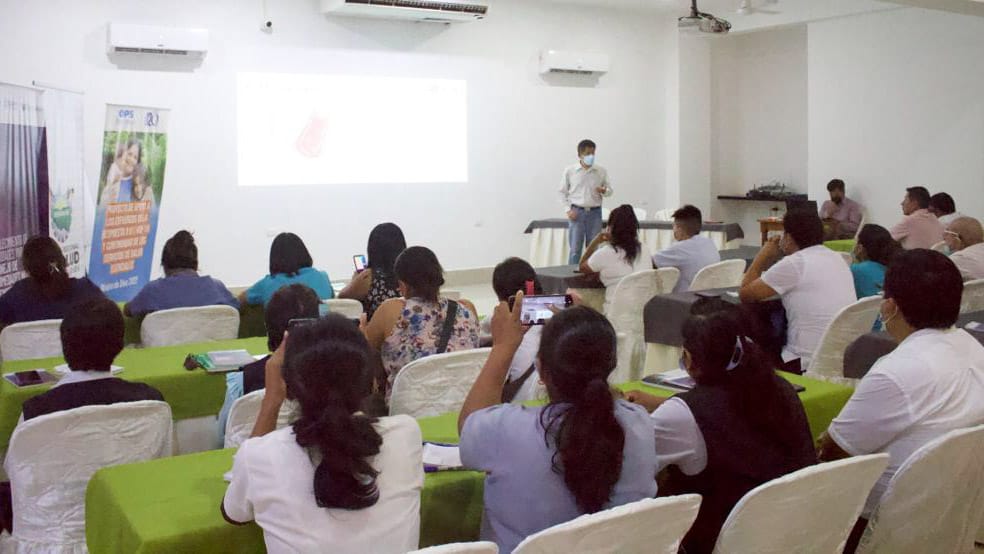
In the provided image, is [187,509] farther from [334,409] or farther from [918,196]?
[918,196]

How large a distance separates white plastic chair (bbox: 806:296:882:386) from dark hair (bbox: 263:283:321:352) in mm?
2408

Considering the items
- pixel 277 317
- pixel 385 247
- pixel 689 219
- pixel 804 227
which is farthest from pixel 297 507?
pixel 689 219

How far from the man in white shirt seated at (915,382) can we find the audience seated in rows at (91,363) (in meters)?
2.08

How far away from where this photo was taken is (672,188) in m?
12.8

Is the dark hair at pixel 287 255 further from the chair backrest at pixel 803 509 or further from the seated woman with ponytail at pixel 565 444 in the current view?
the chair backrest at pixel 803 509

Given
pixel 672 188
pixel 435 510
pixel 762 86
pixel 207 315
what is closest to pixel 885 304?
pixel 435 510

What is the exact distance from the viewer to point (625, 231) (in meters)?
6.27

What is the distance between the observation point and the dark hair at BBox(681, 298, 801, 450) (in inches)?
96.9

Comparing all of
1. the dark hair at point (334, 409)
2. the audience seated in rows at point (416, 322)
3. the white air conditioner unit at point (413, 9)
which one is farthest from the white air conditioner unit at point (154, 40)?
the dark hair at point (334, 409)

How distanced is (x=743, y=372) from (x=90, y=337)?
1.90 metres

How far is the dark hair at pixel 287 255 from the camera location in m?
5.13

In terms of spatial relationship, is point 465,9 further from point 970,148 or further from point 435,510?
point 435,510

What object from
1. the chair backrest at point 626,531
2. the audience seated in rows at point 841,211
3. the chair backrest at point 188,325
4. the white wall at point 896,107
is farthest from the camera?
the audience seated in rows at point 841,211

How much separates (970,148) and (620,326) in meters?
6.16
